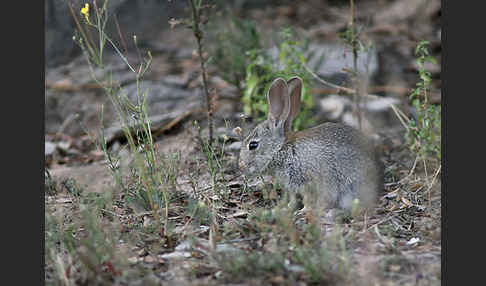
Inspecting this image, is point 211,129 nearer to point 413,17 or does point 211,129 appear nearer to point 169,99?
point 169,99

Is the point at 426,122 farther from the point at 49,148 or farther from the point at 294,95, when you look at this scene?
the point at 49,148

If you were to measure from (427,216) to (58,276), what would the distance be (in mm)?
3371

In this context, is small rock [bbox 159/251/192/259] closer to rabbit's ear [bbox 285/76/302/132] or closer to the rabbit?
the rabbit

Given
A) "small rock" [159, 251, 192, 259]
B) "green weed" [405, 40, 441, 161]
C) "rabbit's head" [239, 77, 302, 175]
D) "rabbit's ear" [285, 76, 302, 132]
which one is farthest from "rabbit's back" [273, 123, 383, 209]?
"small rock" [159, 251, 192, 259]

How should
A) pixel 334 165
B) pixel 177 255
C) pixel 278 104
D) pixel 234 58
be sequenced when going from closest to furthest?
pixel 177 255 < pixel 334 165 < pixel 278 104 < pixel 234 58

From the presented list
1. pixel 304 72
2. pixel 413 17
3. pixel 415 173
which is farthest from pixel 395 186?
pixel 413 17

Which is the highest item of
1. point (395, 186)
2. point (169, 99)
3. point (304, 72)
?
point (304, 72)

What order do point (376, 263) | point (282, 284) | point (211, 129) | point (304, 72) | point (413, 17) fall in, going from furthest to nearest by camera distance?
point (413, 17), point (304, 72), point (211, 129), point (376, 263), point (282, 284)

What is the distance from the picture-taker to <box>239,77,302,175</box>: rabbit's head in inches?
232

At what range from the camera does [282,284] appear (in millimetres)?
3963

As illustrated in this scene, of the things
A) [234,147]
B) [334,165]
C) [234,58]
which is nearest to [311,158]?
[334,165]

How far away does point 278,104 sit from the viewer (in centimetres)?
592

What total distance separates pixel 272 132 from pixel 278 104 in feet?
1.00

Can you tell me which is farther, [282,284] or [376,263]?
[376,263]
